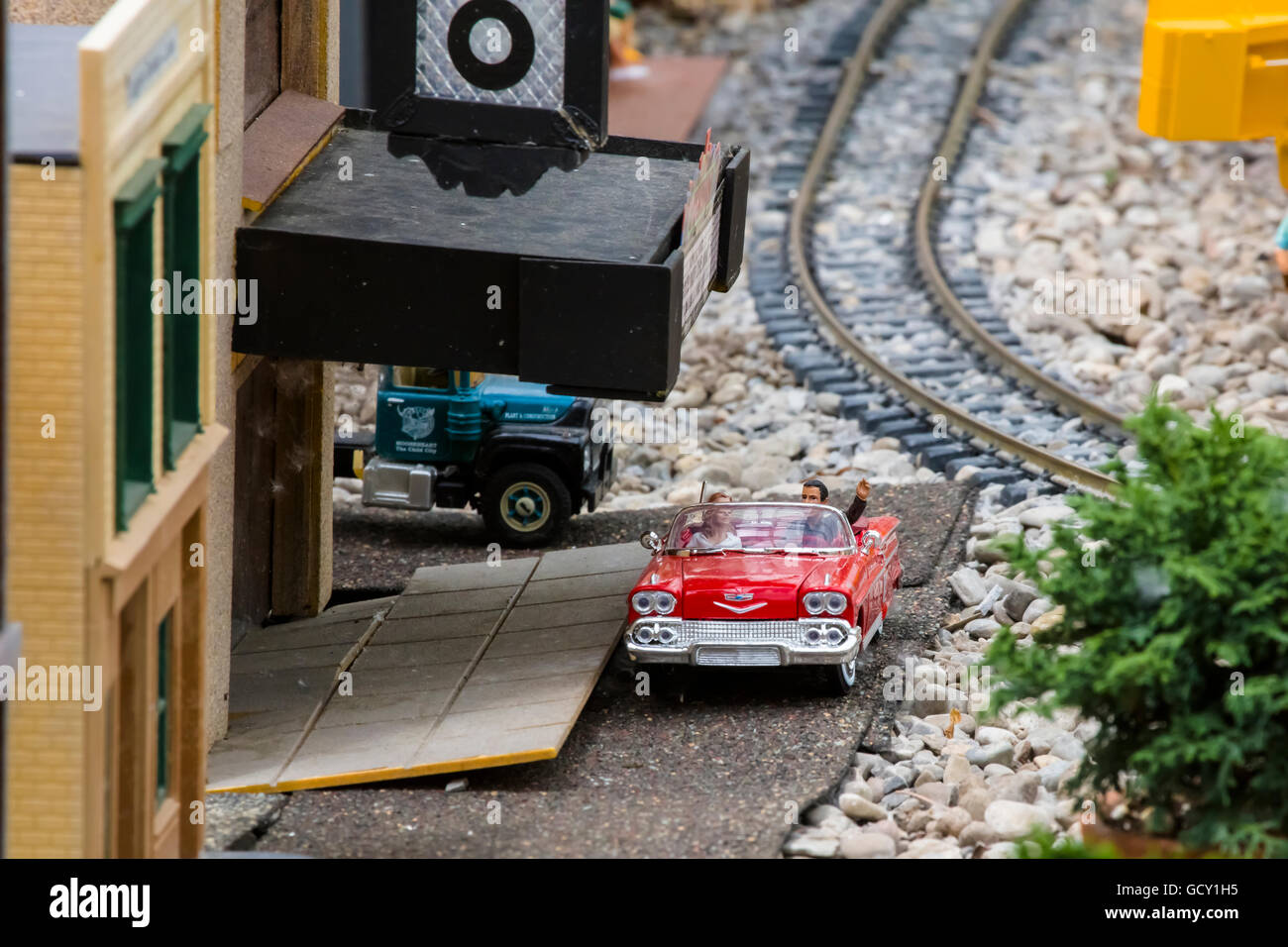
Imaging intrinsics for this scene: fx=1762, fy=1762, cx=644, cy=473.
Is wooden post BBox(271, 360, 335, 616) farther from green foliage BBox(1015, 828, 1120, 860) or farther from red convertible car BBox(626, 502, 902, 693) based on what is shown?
green foliage BBox(1015, 828, 1120, 860)

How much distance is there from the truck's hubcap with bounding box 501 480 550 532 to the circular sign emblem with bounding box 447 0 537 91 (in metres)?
4.17

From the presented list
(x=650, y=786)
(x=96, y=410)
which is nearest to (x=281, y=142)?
(x=650, y=786)

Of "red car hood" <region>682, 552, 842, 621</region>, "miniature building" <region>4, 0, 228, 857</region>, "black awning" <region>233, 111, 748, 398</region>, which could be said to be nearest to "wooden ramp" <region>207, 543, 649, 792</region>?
"red car hood" <region>682, 552, 842, 621</region>

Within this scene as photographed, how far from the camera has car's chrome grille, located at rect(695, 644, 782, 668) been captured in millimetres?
11352

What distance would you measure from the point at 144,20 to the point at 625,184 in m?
5.15

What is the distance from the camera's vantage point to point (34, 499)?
7352 millimetres

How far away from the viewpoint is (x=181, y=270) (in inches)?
346

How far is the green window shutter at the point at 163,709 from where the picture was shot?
8812 mm

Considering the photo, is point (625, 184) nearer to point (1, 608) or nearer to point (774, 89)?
point (1, 608)

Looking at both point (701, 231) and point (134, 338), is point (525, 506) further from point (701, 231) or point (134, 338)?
point (134, 338)

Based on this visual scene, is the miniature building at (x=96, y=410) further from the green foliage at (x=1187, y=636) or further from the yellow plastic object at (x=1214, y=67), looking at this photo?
the yellow plastic object at (x=1214, y=67)

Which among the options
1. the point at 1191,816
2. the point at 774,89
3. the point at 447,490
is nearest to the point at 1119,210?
the point at 774,89

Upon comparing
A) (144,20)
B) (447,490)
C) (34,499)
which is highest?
(144,20)

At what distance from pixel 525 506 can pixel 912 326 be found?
20.6 ft
